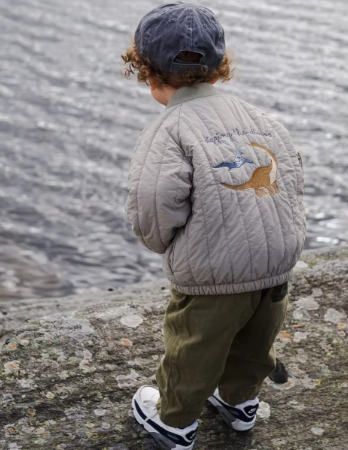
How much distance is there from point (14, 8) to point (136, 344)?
9.56 metres

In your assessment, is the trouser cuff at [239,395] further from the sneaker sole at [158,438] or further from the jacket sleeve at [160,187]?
the jacket sleeve at [160,187]

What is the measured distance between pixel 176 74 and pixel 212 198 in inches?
15.2

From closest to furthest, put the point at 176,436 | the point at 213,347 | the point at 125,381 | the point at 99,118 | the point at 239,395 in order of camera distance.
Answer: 1. the point at 213,347
2. the point at 176,436
3. the point at 239,395
4. the point at 125,381
5. the point at 99,118

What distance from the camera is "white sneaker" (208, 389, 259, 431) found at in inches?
97.1

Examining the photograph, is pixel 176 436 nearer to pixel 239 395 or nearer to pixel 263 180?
pixel 239 395

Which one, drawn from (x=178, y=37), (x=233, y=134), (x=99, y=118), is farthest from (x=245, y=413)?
(x=99, y=118)

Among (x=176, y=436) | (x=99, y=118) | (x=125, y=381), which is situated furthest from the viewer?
(x=99, y=118)

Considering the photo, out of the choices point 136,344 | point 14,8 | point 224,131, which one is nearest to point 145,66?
point 224,131

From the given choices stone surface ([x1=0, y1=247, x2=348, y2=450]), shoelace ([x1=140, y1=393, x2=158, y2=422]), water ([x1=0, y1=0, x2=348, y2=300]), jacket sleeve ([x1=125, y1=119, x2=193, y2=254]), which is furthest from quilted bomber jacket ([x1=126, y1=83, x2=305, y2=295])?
water ([x1=0, y1=0, x2=348, y2=300])

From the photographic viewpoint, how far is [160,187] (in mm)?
2076

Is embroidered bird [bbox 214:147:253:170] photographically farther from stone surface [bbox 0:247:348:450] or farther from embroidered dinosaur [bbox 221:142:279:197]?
stone surface [bbox 0:247:348:450]

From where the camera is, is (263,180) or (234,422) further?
(234,422)

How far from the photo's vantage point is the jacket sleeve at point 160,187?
208 cm

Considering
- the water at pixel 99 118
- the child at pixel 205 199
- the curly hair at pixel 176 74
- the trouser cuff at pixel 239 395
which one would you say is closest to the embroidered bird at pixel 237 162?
the child at pixel 205 199
